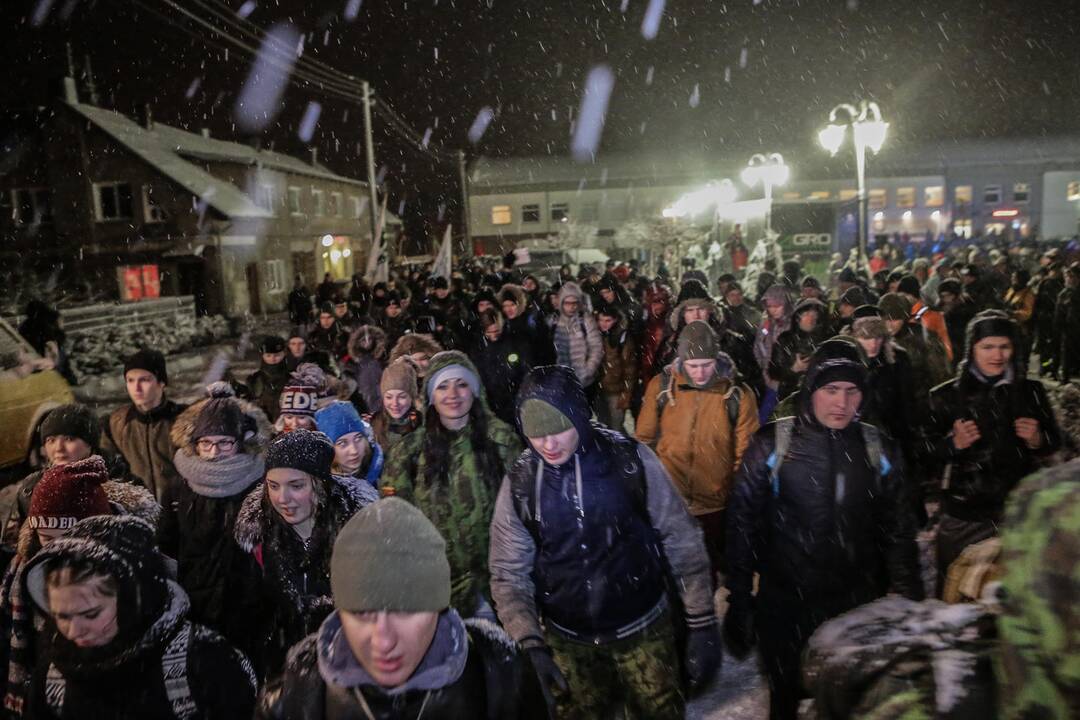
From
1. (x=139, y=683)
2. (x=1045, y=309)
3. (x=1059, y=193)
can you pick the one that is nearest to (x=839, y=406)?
(x=139, y=683)

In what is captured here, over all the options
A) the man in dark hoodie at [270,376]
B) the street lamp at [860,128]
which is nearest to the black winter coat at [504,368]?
the man in dark hoodie at [270,376]

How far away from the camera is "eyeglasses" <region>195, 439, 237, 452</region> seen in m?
A: 3.69

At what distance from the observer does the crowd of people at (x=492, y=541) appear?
2.08 m

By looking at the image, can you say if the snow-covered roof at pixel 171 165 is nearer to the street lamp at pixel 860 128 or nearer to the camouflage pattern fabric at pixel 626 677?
the street lamp at pixel 860 128

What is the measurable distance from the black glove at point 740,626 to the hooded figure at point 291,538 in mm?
1794

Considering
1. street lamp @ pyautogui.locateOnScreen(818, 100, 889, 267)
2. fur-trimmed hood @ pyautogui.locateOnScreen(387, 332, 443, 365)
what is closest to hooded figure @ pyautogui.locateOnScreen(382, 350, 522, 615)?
fur-trimmed hood @ pyautogui.locateOnScreen(387, 332, 443, 365)

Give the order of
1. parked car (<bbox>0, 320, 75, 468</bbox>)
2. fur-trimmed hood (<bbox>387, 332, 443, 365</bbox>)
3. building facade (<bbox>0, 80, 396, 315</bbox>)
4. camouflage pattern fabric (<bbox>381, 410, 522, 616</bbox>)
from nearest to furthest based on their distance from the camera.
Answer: camouflage pattern fabric (<bbox>381, 410, 522, 616</bbox>) → fur-trimmed hood (<bbox>387, 332, 443, 365</bbox>) → parked car (<bbox>0, 320, 75, 468</bbox>) → building facade (<bbox>0, 80, 396, 315</bbox>)

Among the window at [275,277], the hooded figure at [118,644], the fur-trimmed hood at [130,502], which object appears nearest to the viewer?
the hooded figure at [118,644]

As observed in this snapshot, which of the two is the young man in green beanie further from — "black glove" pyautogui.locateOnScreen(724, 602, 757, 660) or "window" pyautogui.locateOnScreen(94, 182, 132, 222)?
"window" pyautogui.locateOnScreen(94, 182, 132, 222)

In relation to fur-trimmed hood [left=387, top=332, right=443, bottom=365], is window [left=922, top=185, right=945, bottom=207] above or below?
above

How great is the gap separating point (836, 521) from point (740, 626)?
671mm

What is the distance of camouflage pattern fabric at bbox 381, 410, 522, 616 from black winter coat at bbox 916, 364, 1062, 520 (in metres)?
2.24

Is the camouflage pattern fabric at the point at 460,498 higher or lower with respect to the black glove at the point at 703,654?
higher

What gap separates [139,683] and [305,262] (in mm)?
40727
